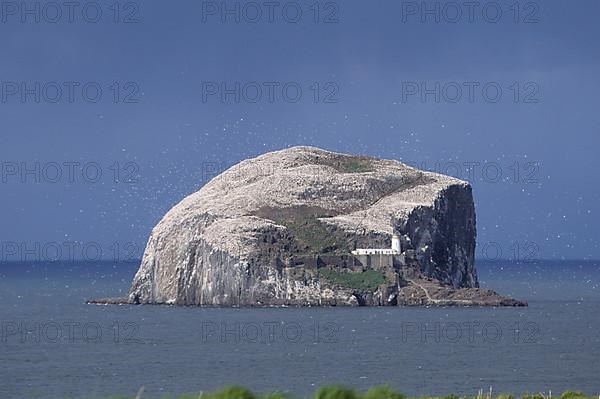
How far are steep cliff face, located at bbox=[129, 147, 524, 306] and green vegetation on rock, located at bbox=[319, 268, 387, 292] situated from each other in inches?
3.9

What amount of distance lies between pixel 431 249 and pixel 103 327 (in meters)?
46.3

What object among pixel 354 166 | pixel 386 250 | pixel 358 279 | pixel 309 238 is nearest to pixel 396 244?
pixel 386 250

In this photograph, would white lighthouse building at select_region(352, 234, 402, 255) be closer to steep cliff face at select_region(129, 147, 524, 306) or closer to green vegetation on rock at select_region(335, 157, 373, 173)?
steep cliff face at select_region(129, 147, 524, 306)

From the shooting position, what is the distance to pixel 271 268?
144625 millimetres

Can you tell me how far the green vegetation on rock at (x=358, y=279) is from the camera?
5704 inches

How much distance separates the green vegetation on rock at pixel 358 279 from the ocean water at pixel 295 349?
492 cm

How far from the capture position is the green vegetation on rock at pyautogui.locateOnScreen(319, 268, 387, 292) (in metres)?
145

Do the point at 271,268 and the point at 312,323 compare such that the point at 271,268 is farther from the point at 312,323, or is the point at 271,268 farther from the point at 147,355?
the point at 147,355

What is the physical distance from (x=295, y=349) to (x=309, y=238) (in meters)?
54.3

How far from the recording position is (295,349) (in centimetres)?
9762

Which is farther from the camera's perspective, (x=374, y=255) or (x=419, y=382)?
(x=374, y=255)

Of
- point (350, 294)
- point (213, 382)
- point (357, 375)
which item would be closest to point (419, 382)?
point (357, 375)

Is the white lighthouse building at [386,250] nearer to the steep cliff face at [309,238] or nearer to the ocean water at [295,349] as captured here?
the steep cliff face at [309,238]

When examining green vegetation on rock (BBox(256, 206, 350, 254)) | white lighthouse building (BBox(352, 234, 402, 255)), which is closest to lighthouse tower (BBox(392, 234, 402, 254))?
white lighthouse building (BBox(352, 234, 402, 255))
